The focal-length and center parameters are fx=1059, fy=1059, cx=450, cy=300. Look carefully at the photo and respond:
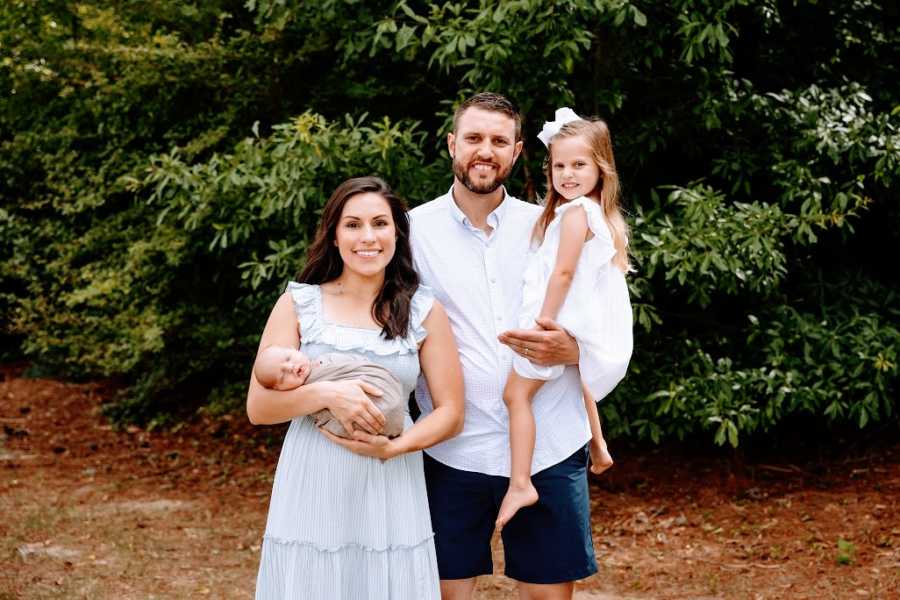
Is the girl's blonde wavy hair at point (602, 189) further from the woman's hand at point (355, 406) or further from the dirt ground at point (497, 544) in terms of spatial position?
the dirt ground at point (497, 544)

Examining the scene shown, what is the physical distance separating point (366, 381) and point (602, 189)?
3.36 feet

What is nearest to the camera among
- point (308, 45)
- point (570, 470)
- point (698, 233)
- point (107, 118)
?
point (570, 470)

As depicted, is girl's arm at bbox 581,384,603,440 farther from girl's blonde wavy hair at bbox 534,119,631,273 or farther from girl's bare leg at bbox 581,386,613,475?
girl's blonde wavy hair at bbox 534,119,631,273

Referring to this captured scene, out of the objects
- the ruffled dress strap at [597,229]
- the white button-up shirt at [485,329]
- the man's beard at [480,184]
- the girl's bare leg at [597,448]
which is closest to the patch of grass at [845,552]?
the girl's bare leg at [597,448]

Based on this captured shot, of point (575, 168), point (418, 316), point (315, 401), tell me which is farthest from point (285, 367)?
point (575, 168)

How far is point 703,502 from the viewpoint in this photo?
257 inches

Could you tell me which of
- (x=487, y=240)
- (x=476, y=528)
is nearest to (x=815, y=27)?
(x=487, y=240)

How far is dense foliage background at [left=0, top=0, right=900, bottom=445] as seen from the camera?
568cm

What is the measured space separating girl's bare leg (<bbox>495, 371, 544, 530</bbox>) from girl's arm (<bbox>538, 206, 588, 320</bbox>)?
222mm

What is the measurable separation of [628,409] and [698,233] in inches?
51.4

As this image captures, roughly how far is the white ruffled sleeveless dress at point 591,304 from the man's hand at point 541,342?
0.06m

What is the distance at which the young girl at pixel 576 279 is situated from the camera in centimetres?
305

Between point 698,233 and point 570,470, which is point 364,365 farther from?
point 698,233

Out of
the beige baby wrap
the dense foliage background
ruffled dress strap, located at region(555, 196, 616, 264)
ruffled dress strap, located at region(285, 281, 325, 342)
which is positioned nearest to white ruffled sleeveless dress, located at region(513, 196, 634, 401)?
ruffled dress strap, located at region(555, 196, 616, 264)
